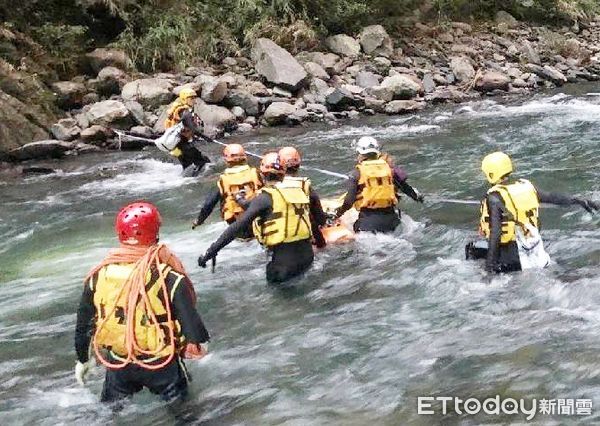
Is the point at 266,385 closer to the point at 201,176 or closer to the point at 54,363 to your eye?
the point at 54,363

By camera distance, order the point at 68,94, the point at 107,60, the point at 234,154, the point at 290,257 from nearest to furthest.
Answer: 1. the point at 290,257
2. the point at 234,154
3. the point at 68,94
4. the point at 107,60

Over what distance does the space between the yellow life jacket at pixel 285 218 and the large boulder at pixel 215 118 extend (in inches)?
369

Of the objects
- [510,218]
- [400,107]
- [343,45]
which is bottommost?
[400,107]

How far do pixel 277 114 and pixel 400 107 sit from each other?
325 centimetres

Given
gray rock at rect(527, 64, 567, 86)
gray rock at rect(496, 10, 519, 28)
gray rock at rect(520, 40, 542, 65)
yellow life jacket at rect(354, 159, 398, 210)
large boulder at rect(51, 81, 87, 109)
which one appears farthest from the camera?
gray rock at rect(496, 10, 519, 28)

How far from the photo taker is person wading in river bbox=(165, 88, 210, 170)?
12.0m

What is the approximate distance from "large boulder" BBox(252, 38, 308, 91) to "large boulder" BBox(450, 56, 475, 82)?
5.15 m

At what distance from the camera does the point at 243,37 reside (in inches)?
827

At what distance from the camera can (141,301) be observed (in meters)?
3.81

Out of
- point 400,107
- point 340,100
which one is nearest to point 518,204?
point 400,107

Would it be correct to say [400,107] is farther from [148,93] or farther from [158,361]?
[158,361]

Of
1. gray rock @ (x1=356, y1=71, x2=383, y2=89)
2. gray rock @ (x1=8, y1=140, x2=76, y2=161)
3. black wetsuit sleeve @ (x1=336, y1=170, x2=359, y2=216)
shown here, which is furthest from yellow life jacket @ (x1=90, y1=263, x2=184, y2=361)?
gray rock @ (x1=356, y1=71, x2=383, y2=89)

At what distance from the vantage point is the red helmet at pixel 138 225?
150 inches

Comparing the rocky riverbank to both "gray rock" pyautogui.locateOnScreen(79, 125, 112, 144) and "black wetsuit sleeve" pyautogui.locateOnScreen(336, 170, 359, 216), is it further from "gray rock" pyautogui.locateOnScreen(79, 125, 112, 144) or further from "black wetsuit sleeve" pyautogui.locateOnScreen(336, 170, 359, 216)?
"black wetsuit sleeve" pyautogui.locateOnScreen(336, 170, 359, 216)
